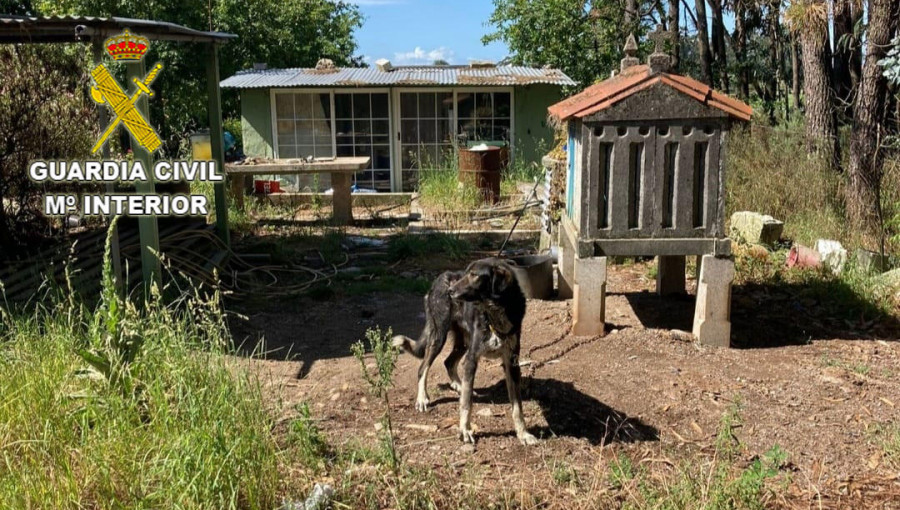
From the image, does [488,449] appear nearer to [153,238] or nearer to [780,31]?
[153,238]

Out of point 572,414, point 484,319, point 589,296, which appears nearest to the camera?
point 484,319

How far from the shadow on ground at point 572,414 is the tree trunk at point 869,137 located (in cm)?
576

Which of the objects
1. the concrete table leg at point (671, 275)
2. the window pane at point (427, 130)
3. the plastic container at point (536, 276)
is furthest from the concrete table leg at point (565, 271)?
the window pane at point (427, 130)

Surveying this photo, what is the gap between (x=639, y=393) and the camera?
5.10m

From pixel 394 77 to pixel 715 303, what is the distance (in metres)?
11.7

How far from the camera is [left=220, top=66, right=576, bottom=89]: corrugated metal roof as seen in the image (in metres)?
15.9

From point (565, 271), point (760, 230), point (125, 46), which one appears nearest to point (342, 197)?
point (565, 271)

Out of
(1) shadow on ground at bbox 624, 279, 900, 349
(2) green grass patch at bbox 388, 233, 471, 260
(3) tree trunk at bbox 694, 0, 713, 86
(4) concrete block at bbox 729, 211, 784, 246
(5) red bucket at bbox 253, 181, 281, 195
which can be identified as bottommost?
(1) shadow on ground at bbox 624, 279, 900, 349

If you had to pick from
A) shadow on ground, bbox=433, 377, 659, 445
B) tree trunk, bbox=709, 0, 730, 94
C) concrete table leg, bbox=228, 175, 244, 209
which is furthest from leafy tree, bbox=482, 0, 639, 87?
shadow on ground, bbox=433, 377, 659, 445

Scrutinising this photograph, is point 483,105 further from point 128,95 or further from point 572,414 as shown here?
point 572,414

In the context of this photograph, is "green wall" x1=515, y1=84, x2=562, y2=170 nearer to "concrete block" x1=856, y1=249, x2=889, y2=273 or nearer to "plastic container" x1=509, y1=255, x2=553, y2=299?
"concrete block" x1=856, y1=249, x2=889, y2=273

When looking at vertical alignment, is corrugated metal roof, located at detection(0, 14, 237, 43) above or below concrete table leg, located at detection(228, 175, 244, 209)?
above

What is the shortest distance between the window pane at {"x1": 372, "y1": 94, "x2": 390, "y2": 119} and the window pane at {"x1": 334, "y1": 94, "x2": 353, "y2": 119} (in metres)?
0.48

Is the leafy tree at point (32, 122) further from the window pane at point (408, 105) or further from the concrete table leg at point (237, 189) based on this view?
the window pane at point (408, 105)
